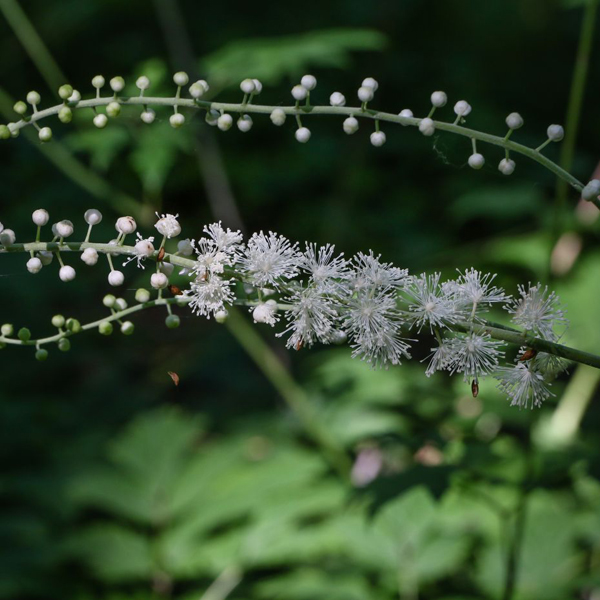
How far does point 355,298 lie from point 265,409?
2699 millimetres

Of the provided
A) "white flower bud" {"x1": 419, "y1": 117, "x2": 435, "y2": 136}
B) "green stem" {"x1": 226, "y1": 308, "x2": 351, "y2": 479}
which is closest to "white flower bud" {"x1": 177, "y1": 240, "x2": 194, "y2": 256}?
"white flower bud" {"x1": 419, "y1": 117, "x2": 435, "y2": 136}

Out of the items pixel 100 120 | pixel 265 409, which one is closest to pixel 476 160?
pixel 100 120

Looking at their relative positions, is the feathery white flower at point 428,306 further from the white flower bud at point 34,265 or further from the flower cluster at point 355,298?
the white flower bud at point 34,265

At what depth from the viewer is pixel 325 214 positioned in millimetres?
4758

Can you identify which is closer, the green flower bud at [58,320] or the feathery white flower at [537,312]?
the feathery white flower at [537,312]

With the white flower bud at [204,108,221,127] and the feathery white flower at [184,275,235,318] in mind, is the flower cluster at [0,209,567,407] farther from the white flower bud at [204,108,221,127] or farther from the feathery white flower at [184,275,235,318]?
the white flower bud at [204,108,221,127]

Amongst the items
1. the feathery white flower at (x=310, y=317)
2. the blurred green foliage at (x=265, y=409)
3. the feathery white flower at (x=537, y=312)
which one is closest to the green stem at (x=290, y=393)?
the blurred green foliage at (x=265, y=409)

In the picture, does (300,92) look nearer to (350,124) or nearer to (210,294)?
(350,124)

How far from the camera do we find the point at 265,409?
3688 millimetres

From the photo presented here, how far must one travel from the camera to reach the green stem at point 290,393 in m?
2.73

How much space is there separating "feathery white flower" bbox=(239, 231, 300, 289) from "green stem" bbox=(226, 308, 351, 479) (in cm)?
161

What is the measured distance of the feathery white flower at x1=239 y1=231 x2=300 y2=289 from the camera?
106 cm

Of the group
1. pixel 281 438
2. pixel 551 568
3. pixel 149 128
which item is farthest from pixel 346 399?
pixel 149 128

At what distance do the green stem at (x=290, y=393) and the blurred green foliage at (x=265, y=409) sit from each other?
31 millimetres
